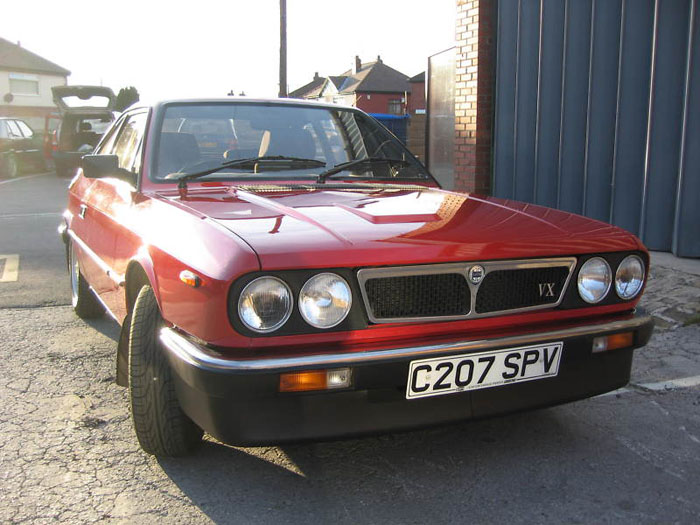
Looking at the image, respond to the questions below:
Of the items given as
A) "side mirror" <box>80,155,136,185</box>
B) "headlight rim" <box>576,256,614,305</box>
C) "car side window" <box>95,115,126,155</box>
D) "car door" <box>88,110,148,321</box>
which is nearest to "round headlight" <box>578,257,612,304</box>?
"headlight rim" <box>576,256,614,305</box>

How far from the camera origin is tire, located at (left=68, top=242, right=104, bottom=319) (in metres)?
4.96

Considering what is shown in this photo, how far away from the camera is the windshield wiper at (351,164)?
11.7 feet

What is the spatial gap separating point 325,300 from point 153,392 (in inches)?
31.2

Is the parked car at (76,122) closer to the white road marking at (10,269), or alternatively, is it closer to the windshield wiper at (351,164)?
the white road marking at (10,269)

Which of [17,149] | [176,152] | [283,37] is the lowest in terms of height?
[17,149]

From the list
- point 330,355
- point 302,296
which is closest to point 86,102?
Result: point 302,296

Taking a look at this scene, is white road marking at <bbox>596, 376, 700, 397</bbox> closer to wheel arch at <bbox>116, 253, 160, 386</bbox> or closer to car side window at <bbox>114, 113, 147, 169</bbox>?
wheel arch at <bbox>116, 253, 160, 386</bbox>

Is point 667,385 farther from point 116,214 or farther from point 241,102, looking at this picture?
point 116,214

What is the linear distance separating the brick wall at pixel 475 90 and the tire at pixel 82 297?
4.32 metres

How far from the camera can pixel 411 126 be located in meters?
13.5

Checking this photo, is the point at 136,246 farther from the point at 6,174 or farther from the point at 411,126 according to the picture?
the point at 6,174

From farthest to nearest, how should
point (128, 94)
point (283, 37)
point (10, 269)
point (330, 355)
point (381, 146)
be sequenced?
point (128, 94) < point (283, 37) < point (10, 269) < point (381, 146) < point (330, 355)

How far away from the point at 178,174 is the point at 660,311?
3.30 metres

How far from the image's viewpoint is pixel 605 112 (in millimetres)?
6492
